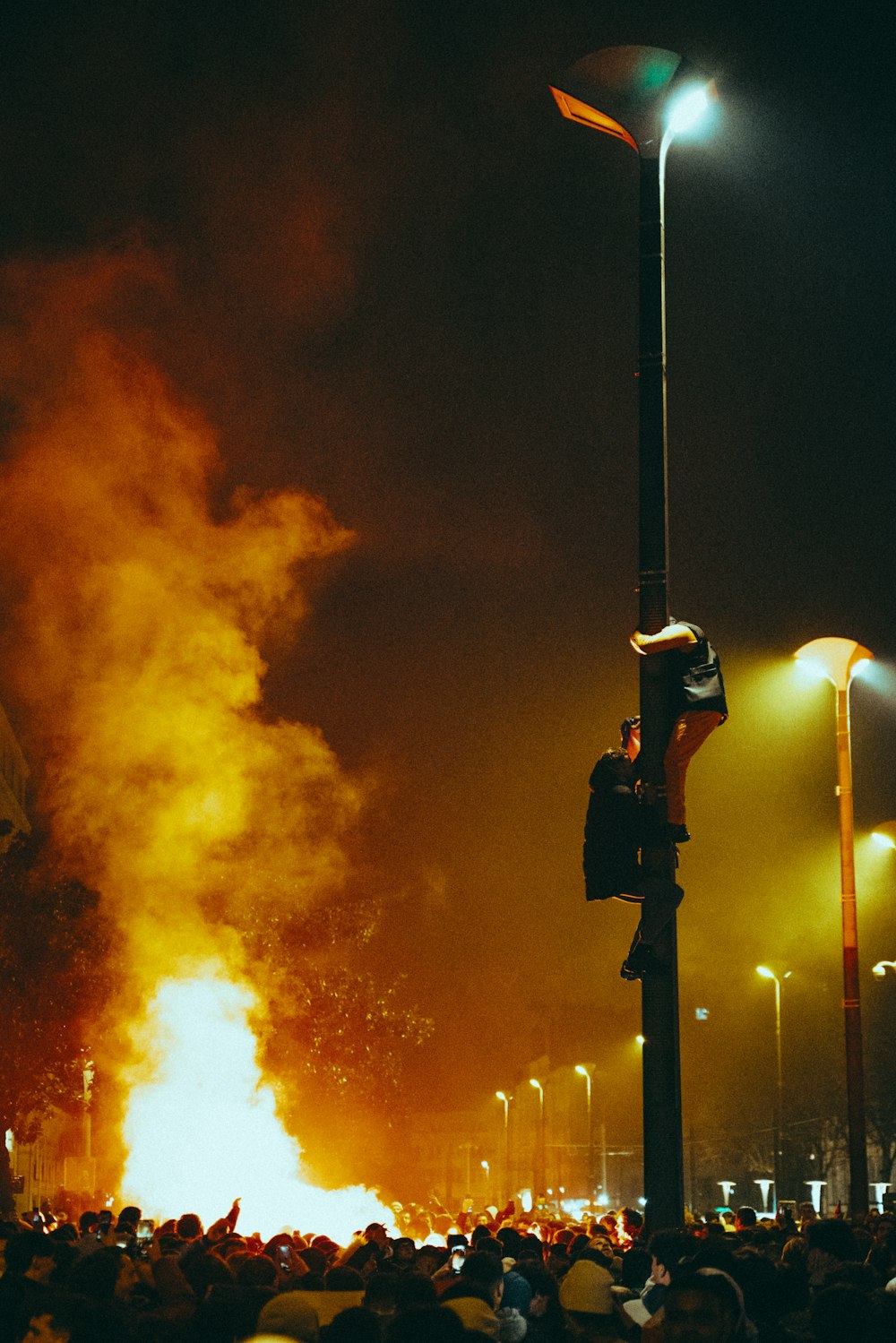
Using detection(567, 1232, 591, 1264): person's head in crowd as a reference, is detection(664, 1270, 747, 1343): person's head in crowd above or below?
below

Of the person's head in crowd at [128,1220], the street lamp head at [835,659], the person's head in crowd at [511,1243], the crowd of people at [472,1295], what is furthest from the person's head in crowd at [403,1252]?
the street lamp head at [835,659]

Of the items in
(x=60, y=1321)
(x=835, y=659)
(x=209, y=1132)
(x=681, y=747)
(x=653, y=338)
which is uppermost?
(x=835, y=659)

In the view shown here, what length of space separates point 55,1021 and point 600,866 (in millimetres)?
27313

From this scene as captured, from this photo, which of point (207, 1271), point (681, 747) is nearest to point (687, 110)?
point (681, 747)

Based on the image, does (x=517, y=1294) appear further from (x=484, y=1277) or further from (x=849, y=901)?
(x=849, y=901)

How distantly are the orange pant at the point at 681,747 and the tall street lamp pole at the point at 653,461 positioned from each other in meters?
0.05

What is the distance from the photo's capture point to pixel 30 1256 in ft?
31.4

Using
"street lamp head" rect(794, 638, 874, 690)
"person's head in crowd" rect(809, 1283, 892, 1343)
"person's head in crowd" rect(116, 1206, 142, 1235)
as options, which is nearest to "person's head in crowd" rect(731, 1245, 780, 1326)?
"person's head in crowd" rect(809, 1283, 892, 1343)

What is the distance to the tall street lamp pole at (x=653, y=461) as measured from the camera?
7324mm

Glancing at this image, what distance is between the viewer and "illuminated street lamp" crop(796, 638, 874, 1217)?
1956 cm

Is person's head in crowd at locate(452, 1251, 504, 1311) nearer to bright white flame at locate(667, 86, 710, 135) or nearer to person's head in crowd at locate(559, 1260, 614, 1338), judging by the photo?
person's head in crowd at locate(559, 1260, 614, 1338)

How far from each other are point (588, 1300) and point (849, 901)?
12951 mm

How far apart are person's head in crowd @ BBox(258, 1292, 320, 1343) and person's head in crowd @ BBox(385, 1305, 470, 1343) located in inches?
32.1

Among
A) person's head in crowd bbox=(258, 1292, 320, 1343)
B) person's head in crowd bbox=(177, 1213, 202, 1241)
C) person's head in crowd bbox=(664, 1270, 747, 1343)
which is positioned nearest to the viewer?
person's head in crowd bbox=(664, 1270, 747, 1343)
